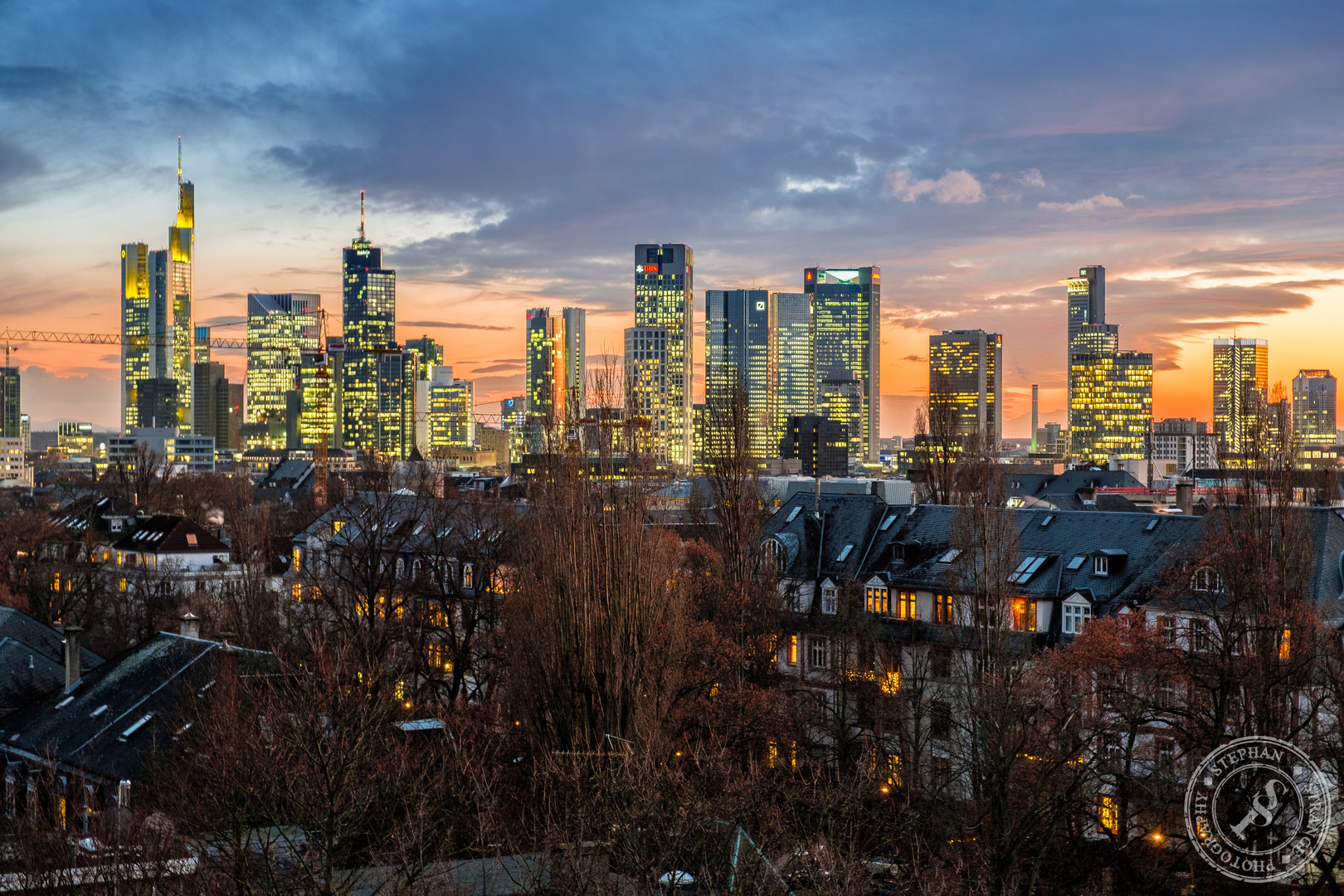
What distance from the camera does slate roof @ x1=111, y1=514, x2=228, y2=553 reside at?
389 ft

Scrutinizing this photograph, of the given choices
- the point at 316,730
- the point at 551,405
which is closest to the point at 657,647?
the point at 551,405

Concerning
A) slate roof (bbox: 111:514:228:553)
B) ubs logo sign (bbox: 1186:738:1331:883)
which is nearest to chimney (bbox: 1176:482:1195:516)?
ubs logo sign (bbox: 1186:738:1331:883)

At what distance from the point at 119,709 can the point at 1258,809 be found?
122ft

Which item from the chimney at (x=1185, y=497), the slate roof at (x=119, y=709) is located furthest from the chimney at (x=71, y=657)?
the chimney at (x=1185, y=497)

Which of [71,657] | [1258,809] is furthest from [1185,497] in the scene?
[71,657]

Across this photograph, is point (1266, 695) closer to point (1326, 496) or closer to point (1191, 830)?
point (1191, 830)

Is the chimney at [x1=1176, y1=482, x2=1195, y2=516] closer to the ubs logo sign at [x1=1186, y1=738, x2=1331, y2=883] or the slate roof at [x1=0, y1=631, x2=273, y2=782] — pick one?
the ubs logo sign at [x1=1186, y1=738, x2=1331, y2=883]

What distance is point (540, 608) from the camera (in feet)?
142

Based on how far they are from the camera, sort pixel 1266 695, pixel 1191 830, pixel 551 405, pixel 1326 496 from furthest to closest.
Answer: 1. pixel 1326 496
2. pixel 551 405
3. pixel 1266 695
4. pixel 1191 830

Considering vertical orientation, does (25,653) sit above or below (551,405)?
below

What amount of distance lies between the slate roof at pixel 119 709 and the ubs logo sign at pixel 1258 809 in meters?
30.9

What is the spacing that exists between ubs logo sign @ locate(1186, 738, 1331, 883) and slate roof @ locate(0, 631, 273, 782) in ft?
101

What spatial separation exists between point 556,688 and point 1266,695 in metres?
22.5

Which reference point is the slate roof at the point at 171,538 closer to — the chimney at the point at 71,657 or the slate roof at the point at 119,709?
the slate roof at the point at 119,709
